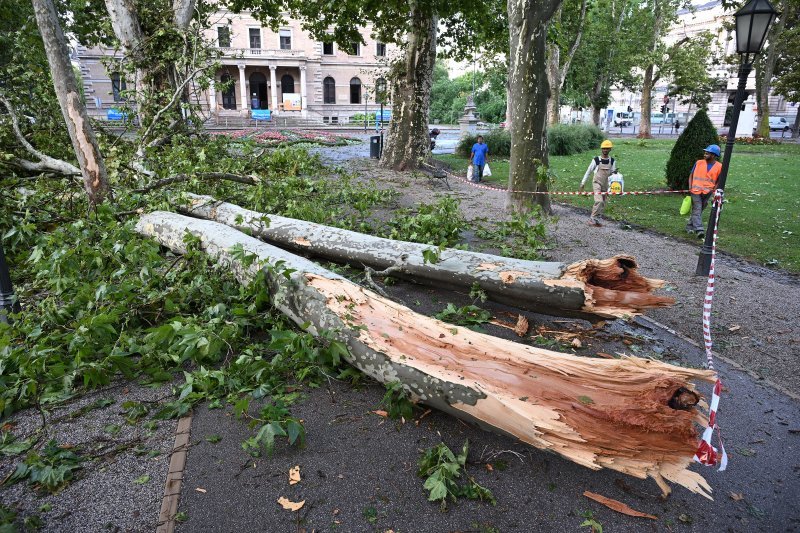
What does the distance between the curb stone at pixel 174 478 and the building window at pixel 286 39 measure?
58.0 meters

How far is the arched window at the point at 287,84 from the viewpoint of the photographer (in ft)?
184

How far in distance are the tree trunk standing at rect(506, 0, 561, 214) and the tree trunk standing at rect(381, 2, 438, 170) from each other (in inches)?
262

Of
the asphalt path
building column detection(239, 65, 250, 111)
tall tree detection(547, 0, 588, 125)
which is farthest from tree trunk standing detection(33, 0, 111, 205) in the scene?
building column detection(239, 65, 250, 111)

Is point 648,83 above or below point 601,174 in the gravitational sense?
above

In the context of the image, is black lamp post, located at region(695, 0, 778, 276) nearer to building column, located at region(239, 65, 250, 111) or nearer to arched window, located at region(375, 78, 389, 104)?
arched window, located at region(375, 78, 389, 104)

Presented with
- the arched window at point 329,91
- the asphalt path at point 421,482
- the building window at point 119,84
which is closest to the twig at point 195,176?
the building window at point 119,84

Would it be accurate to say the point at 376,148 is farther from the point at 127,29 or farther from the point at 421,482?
the point at 421,482

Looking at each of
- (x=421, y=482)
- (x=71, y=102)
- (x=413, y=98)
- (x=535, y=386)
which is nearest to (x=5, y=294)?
(x=71, y=102)

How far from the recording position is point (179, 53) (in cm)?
1089

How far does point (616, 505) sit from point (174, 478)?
2.36 meters

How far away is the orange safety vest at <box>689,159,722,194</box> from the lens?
8.58 metres

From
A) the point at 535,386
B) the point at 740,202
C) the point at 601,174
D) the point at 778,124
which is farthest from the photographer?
the point at 778,124

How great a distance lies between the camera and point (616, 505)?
9.05ft

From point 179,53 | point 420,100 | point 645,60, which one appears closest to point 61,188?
point 179,53
